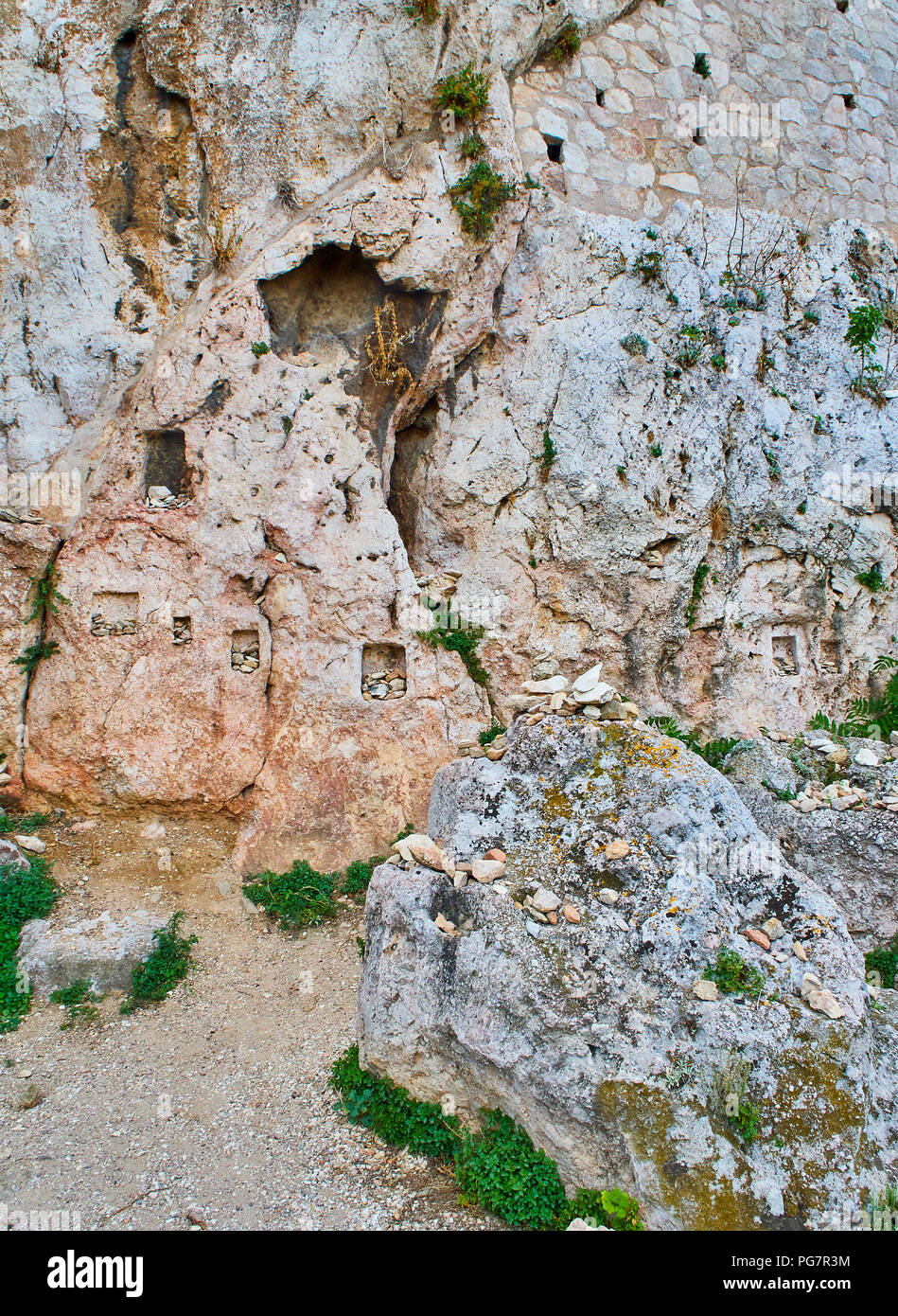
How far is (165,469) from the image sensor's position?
22.0 feet

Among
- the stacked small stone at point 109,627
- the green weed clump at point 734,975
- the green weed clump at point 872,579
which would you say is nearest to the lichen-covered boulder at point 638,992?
the green weed clump at point 734,975

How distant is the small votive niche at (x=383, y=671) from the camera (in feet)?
22.5

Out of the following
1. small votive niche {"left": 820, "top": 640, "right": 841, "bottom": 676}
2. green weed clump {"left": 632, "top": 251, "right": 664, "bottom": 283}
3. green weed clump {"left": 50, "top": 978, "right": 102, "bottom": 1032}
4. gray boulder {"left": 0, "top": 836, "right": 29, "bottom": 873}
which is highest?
green weed clump {"left": 632, "top": 251, "right": 664, "bottom": 283}

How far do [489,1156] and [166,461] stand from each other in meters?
5.98

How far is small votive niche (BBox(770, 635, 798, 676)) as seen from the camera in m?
7.81

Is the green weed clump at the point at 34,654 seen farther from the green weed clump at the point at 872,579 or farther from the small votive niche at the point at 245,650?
the green weed clump at the point at 872,579

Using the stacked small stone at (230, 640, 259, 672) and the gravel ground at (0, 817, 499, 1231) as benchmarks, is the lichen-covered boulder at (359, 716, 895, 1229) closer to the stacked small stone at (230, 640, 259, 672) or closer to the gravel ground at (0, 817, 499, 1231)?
the gravel ground at (0, 817, 499, 1231)

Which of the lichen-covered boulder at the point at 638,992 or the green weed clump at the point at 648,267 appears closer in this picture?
the lichen-covered boulder at the point at 638,992

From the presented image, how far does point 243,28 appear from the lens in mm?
6762

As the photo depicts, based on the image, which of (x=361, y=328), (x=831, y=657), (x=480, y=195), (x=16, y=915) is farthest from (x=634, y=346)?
(x=16, y=915)

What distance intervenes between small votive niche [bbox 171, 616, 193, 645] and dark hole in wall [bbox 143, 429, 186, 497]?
3.83 feet

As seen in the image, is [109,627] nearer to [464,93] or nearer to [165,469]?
[165,469]

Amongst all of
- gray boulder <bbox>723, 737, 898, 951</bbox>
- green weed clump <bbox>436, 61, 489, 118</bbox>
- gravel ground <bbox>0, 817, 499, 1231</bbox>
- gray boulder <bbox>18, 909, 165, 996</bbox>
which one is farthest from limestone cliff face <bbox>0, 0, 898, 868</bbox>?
gray boulder <bbox>723, 737, 898, 951</bbox>

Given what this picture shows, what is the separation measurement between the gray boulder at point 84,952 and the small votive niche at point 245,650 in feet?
7.60
